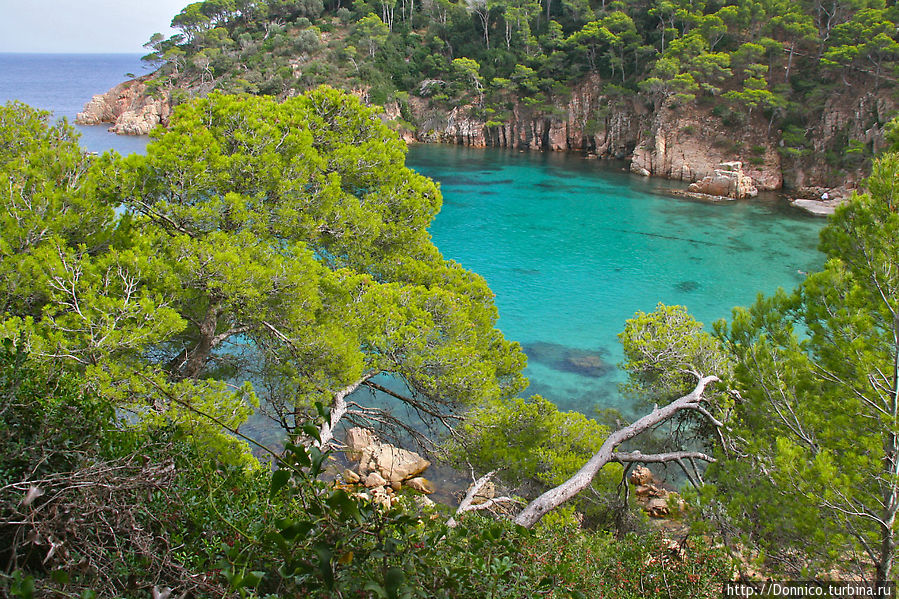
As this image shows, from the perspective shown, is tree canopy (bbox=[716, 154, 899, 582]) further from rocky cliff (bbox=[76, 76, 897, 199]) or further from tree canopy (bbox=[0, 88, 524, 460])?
rocky cliff (bbox=[76, 76, 897, 199])

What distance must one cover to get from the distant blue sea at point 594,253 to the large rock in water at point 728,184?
104 centimetres

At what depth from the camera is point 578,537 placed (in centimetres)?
537

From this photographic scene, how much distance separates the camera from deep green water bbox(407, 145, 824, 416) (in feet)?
56.8

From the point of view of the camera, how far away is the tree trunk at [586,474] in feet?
23.5

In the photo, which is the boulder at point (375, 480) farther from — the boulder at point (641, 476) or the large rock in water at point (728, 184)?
the large rock in water at point (728, 184)

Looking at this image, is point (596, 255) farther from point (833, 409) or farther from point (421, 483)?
point (833, 409)

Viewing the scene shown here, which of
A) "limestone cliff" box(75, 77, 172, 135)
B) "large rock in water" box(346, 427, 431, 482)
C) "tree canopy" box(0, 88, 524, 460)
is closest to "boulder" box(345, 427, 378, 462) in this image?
"large rock in water" box(346, 427, 431, 482)

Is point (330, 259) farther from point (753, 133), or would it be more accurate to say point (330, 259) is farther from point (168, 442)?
point (753, 133)

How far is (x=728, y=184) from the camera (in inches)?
1403

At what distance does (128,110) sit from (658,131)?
50.3m

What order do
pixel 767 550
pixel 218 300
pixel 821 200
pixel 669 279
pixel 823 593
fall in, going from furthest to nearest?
pixel 821 200
pixel 669 279
pixel 218 300
pixel 767 550
pixel 823 593

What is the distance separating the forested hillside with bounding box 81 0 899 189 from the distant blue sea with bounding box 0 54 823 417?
5241mm

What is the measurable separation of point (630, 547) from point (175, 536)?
4031 mm

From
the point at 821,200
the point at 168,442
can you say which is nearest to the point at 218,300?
the point at 168,442
